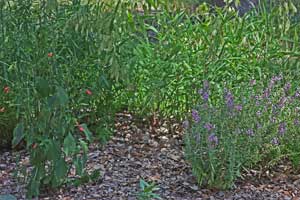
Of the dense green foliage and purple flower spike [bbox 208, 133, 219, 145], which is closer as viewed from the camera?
the dense green foliage

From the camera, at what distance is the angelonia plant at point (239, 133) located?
2.95 m

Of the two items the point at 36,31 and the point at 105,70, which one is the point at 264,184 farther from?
the point at 36,31

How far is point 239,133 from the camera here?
2992 mm

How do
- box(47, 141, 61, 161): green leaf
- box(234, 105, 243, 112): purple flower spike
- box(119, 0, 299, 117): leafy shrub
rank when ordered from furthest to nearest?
box(119, 0, 299, 117): leafy shrub
box(234, 105, 243, 112): purple flower spike
box(47, 141, 61, 161): green leaf

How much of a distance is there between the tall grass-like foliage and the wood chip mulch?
0.13 m

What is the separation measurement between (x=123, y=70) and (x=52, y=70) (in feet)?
1.09

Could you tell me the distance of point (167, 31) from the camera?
377 cm

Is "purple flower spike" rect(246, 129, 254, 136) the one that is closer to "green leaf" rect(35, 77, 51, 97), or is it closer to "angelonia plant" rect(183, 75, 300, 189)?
"angelonia plant" rect(183, 75, 300, 189)

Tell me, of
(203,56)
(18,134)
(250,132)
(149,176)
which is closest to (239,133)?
(250,132)

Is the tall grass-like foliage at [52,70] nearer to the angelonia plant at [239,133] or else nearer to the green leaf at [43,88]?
the green leaf at [43,88]

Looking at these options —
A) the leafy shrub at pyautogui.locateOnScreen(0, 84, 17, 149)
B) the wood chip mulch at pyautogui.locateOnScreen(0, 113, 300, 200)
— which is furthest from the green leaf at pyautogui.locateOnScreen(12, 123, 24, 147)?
the leafy shrub at pyautogui.locateOnScreen(0, 84, 17, 149)

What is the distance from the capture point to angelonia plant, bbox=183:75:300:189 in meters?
2.95

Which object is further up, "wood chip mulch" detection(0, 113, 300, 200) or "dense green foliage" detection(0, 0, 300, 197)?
"dense green foliage" detection(0, 0, 300, 197)

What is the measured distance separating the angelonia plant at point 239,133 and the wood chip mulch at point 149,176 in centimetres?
8
